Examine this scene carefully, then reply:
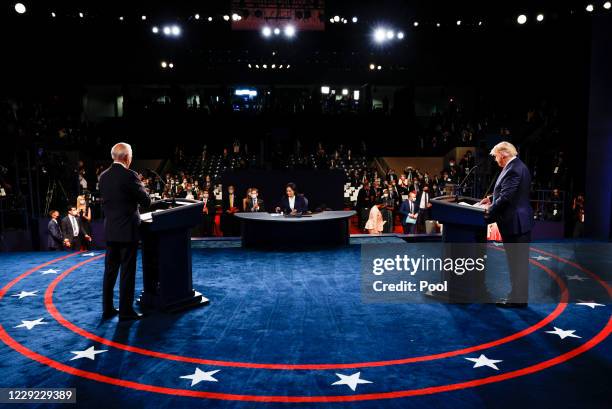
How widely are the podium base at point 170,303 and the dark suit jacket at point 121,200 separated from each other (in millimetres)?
767

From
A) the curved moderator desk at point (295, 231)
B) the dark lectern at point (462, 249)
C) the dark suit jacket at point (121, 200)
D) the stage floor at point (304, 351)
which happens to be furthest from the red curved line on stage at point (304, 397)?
the curved moderator desk at point (295, 231)

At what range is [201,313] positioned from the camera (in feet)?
16.7

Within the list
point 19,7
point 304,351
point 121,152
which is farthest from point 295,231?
point 19,7

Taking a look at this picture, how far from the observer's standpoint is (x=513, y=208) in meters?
4.93

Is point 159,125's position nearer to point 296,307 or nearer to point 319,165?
point 319,165

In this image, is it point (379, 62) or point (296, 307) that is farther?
point (379, 62)

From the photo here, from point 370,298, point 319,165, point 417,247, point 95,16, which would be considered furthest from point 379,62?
point 370,298

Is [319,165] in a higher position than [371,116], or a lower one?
lower

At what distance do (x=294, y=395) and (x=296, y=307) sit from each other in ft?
6.40

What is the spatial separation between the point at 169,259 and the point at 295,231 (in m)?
3.96

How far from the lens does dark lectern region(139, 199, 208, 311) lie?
194 inches

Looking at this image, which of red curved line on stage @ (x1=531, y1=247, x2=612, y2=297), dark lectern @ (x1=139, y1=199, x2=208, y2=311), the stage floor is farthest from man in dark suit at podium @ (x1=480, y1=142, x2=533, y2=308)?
dark lectern @ (x1=139, y1=199, x2=208, y2=311)

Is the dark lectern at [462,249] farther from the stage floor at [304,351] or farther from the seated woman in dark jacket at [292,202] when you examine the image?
the seated woman in dark jacket at [292,202]

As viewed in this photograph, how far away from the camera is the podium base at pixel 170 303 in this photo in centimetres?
506
